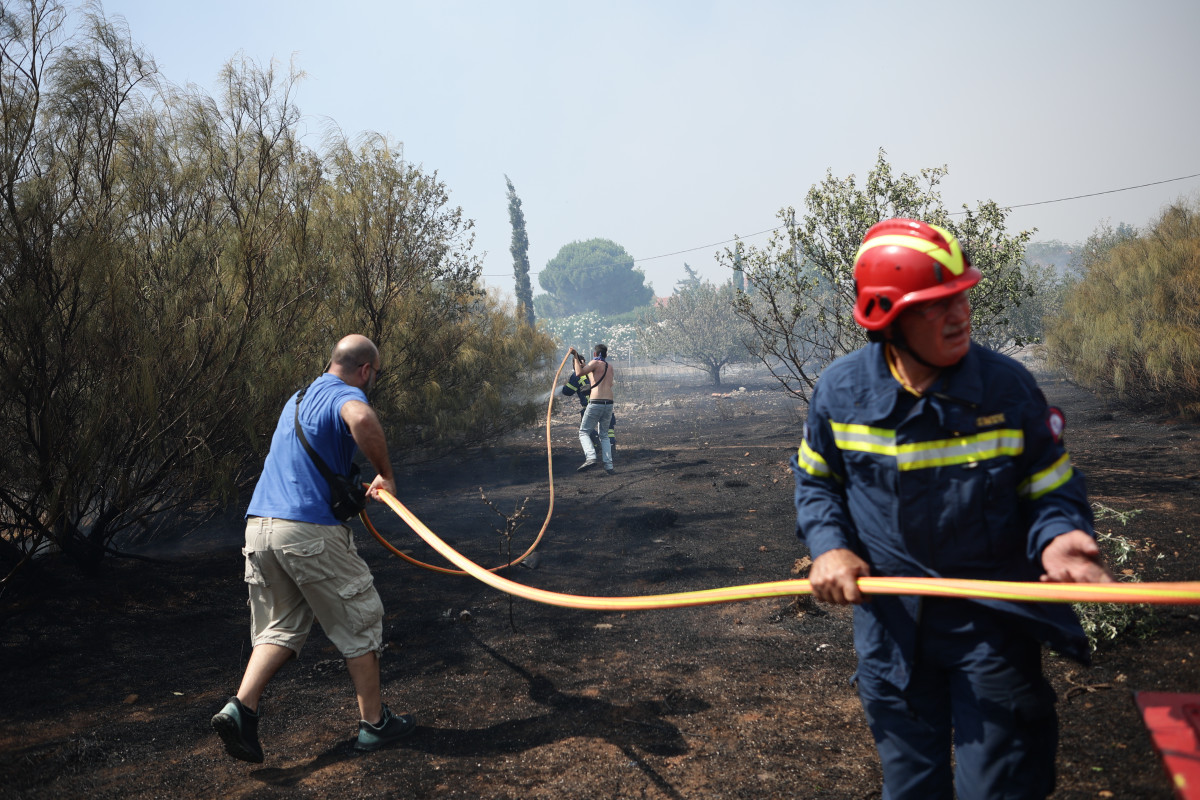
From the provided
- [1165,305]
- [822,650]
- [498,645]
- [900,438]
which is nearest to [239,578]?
[498,645]

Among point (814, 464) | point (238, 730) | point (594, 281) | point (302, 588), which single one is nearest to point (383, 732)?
point (238, 730)

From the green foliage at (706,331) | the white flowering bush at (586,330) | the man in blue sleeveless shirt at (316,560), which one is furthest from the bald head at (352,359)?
the white flowering bush at (586,330)

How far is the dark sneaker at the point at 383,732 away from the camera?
337 cm

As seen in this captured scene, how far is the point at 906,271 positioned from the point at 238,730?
301cm

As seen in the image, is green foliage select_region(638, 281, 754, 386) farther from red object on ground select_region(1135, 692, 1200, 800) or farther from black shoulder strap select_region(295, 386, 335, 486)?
red object on ground select_region(1135, 692, 1200, 800)

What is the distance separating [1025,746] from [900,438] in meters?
0.74

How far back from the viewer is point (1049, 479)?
5.83 feet

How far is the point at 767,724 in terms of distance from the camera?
11.3 ft

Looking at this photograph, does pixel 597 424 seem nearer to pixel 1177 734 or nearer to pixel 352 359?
pixel 352 359

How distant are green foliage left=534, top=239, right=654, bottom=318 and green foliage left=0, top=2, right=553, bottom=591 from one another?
86351mm

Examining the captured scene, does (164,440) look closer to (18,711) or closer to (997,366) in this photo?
(18,711)

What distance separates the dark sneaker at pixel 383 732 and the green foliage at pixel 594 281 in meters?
90.8

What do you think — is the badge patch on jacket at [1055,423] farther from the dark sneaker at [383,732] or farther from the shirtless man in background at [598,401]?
the shirtless man in background at [598,401]

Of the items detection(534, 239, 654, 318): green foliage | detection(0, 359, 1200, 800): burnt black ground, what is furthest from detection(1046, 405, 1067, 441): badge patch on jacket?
detection(534, 239, 654, 318): green foliage
